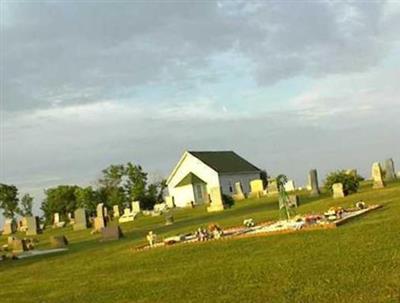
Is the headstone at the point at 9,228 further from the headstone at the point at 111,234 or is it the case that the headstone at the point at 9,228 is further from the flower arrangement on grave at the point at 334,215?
the flower arrangement on grave at the point at 334,215

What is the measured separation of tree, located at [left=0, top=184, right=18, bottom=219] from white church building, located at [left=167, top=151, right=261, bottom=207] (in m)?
17.5

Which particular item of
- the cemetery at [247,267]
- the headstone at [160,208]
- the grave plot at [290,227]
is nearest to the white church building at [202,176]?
the headstone at [160,208]

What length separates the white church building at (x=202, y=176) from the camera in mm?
74062

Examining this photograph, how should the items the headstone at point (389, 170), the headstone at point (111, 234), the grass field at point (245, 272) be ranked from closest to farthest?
1. the grass field at point (245, 272)
2. the headstone at point (111, 234)
3. the headstone at point (389, 170)

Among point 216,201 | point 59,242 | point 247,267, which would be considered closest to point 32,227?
point 216,201

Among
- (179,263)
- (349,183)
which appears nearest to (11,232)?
(349,183)

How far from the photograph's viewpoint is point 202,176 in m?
75.6

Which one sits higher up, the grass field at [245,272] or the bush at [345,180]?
the bush at [345,180]

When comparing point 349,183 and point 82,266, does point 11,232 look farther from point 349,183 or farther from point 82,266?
point 82,266

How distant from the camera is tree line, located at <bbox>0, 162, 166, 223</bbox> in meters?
71.4

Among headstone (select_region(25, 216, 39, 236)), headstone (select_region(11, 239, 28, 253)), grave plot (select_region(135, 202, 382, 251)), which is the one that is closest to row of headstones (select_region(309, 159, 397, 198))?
grave plot (select_region(135, 202, 382, 251))

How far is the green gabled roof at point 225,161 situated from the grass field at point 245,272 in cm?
5519

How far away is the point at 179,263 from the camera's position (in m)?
16.4

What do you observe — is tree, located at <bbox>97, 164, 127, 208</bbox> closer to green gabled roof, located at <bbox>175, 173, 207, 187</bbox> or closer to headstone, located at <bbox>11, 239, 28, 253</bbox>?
green gabled roof, located at <bbox>175, 173, 207, 187</bbox>
